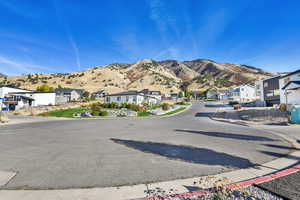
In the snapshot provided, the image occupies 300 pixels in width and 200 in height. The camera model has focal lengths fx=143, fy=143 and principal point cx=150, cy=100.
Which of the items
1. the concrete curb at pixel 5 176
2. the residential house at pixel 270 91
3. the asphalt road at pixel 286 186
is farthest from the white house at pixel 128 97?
the asphalt road at pixel 286 186

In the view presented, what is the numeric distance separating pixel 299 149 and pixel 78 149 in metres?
10.1

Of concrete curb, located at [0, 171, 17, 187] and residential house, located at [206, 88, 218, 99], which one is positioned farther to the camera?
residential house, located at [206, 88, 218, 99]

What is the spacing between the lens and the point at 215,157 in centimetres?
558

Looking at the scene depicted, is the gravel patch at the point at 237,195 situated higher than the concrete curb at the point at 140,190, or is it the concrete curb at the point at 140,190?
the gravel patch at the point at 237,195

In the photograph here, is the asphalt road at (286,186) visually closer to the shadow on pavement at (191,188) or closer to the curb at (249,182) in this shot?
the curb at (249,182)

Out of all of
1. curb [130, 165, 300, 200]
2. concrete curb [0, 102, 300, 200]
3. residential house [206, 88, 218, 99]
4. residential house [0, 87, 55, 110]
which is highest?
residential house [206, 88, 218, 99]

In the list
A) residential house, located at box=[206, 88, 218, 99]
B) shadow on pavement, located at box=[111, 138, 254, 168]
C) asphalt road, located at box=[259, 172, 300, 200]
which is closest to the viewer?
asphalt road, located at box=[259, 172, 300, 200]

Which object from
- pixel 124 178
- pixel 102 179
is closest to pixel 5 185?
pixel 102 179

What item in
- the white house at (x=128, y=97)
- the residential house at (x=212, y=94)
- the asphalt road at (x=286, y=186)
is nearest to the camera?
the asphalt road at (x=286, y=186)

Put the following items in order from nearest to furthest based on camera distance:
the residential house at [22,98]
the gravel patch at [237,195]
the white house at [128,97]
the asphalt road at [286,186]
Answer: the gravel patch at [237,195]
the asphalt road at [286,186]
the residential house at [22,98]
the white house at [128,97]

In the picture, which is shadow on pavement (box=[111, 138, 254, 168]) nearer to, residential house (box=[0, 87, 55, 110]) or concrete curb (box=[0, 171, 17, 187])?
concrete curb (box=[0, 171, 17, 187])

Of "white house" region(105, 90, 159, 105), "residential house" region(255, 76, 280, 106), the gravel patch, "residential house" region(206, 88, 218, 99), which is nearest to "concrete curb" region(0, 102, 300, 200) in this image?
the gravel patch

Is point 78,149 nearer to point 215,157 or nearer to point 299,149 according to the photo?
point 215,157

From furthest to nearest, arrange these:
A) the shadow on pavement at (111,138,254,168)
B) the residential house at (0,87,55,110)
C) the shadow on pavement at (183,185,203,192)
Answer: the residential house at (0,87,55,110) → the shadow on pavement at (111,138,254,168) → the shadow on pavement at (183,185,203,192)
